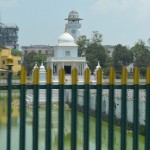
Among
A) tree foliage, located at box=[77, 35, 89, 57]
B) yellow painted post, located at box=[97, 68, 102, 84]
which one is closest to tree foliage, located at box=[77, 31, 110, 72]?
tree foliage, located at box=[77, 35, 89, 57]

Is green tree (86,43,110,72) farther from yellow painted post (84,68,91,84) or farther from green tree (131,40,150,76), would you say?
yellow painted post (84,68,91,84)

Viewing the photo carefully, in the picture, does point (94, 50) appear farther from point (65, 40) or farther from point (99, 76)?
point (99, 76)

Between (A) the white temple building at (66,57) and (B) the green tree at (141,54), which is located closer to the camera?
(A) the white temple building at (66,57)

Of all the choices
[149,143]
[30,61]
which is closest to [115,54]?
[30,61]

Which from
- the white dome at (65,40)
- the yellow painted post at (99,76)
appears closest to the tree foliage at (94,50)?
the white dome at (65,40)

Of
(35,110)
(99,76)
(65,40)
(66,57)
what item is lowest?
(35,110)

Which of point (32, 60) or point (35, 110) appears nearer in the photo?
point (35, 110)

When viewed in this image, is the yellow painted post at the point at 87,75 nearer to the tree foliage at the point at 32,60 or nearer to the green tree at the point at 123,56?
the tree foliage at the point at 32,60

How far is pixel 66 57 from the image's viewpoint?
33719 mm

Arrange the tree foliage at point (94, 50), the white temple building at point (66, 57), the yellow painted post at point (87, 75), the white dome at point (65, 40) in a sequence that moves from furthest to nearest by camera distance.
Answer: the tree foliage at point (94, 50), the white dome at point (65, 40), the white temple building at point (66, 57), the yellow painted post at point (87, 75)

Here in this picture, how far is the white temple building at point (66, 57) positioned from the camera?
3372 cm

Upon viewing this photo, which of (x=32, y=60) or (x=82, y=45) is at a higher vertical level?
(x=82, y=45)

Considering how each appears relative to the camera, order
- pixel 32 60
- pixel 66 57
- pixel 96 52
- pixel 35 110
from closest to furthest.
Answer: pixel 35 110 < pixel 66 57 < pixel 96 52 < pixel 32 60

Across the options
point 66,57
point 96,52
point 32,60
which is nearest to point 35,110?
point 66,57
